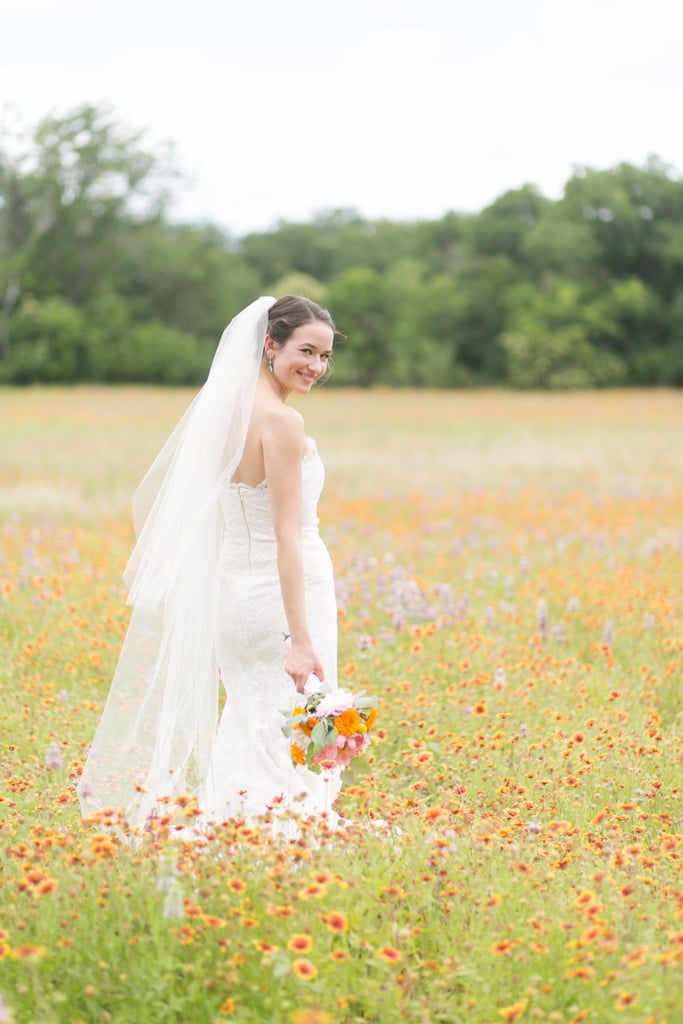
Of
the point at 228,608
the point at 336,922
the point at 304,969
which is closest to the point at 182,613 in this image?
the point at 228,608

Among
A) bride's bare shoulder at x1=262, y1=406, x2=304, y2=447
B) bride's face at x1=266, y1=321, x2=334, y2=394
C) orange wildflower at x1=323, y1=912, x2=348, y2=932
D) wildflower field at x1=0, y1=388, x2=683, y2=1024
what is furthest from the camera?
bride's face at x1=266, y1=321, x2=334, y2=394

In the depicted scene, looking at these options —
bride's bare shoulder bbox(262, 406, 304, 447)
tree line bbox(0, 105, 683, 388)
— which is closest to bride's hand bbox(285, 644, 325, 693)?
bride's bare shoulder bbox(262, 406, 304, 447)

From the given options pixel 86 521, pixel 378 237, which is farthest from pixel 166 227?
pixel 86 521

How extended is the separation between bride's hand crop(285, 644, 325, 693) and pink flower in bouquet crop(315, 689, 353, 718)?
0.32m

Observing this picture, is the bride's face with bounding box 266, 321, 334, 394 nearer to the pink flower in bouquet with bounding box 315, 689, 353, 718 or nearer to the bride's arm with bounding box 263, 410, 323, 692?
the bride's arm with bounding box 263, 410, 323, 692

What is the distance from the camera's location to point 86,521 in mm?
11859

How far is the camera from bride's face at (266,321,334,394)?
4.12m

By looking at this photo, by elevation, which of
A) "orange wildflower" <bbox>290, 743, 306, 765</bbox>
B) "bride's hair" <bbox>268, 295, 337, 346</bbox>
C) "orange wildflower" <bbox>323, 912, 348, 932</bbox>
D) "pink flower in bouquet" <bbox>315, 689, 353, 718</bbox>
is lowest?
"orange wildflower" <bbox>323, 912, 348, 932</bbox>

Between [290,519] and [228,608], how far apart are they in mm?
598

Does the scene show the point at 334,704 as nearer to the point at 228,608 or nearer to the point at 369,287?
the point at 228,608

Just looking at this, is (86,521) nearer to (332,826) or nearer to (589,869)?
(332,826)

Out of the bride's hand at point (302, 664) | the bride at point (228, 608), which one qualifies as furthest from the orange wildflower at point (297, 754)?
the bride at point (228, 608)

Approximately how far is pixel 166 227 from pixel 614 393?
27675 mm

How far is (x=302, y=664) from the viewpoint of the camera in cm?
402
